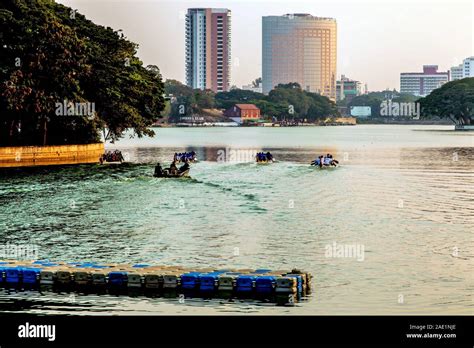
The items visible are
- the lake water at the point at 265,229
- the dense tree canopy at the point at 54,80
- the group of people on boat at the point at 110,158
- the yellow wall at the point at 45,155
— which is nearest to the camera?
the lake water at the point at 265,229

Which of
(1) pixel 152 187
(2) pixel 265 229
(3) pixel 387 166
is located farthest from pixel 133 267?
(3) pixel 387 166

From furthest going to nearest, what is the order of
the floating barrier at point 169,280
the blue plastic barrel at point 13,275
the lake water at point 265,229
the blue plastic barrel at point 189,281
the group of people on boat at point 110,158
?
the group of people on boat at point 110,158, the blue plastic barrel at point 13,275, the blue plastic barrel at point 189,281, the floating barrier at point 169,280, the lake water at point 265,229

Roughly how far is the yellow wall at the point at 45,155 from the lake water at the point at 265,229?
5.21 m

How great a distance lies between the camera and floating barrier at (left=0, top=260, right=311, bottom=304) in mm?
36594

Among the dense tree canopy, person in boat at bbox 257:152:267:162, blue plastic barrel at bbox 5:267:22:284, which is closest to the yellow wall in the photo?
the dense tree canopy

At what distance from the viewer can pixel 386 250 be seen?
158 feet

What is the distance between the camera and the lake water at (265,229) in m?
36.3

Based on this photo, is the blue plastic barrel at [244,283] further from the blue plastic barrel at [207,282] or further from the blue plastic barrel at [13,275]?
the blue plastic barrel at [13,275]

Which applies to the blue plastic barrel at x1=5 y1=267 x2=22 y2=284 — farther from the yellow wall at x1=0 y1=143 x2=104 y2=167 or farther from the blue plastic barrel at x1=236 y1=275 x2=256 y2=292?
the yellow wall at x1=0 y1=143 x2=104 y2=167

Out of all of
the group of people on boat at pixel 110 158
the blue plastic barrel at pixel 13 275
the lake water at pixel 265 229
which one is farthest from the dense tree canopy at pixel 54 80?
the blue plastic barrel at pixel 13 275

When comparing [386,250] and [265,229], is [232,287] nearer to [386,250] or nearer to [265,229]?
[386,250]

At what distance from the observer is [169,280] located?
122 ft

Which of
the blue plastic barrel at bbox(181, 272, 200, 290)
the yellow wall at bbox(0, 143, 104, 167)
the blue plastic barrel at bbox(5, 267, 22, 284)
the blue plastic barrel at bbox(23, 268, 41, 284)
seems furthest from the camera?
the yellow wall at bbox(0, 143, 104, 167)

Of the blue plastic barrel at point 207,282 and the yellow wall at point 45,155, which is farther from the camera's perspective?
the yellow wall at point 45,155
